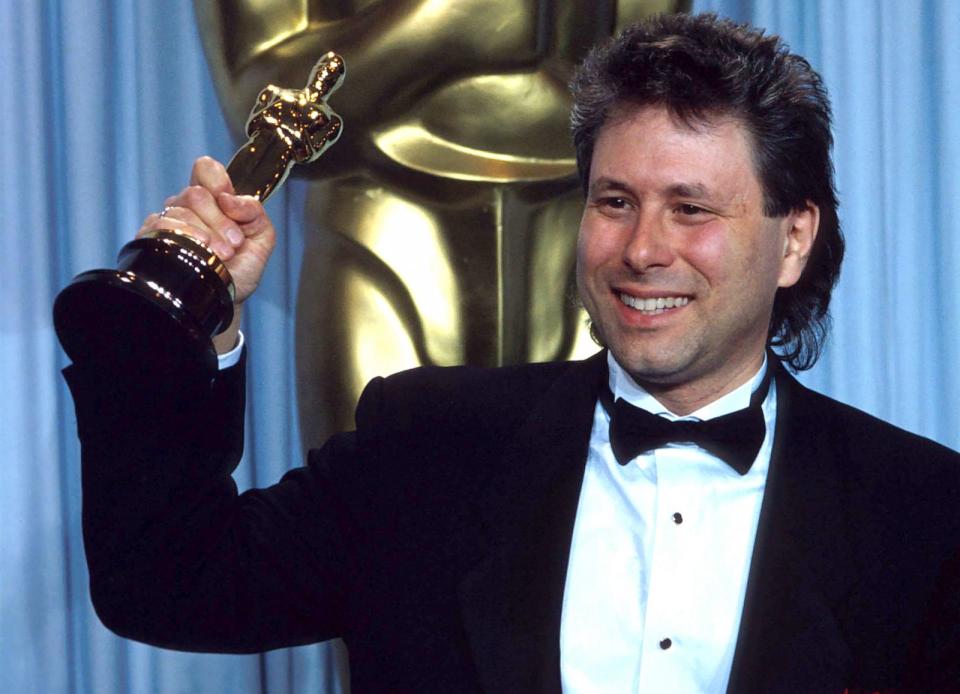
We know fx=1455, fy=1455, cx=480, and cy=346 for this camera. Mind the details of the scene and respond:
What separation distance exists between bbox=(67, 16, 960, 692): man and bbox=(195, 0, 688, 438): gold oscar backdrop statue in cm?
16

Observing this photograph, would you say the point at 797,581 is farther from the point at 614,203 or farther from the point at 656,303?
the point at 614,203

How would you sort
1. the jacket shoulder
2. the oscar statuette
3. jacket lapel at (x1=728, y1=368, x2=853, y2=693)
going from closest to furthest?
the oscar statuette < jacket lapel at (x1=728, y1=368, x2=853, y2=693) < the jacket shoulder

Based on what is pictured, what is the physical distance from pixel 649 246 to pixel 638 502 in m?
0.27

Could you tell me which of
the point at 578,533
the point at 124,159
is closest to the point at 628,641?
the point at 578,533

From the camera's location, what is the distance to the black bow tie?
4.89 feet

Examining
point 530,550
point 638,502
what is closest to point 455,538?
point 530,550

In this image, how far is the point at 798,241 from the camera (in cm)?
163

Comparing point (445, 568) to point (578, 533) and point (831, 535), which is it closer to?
point (578, 533)

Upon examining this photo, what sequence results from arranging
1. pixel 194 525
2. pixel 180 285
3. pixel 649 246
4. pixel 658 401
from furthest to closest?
pixel 658 401, pixel 649 246, pixel 194 525, pixel 180 285

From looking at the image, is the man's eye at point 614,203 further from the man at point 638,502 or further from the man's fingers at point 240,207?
the man's fingers at point 240,207

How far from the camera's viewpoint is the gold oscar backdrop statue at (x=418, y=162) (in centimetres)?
170

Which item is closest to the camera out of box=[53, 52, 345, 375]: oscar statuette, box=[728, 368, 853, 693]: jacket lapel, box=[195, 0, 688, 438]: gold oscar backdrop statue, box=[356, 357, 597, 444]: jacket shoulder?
box=[53, 52, 345, 375]: oscar statuette

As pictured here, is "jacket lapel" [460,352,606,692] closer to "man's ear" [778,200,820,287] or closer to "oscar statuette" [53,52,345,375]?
"man's ear" [778,200,820,287]

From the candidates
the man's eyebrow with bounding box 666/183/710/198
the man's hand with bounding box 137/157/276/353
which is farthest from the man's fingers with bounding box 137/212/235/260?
the man's eyebrow with bounding box 666/183/710/198
